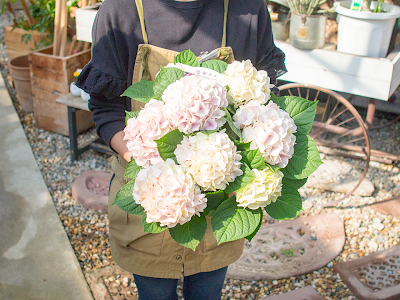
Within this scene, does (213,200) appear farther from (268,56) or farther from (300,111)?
(268,56)

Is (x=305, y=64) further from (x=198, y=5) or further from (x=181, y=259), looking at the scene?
(x=181, y=259)

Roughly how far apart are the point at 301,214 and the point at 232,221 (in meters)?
2.11

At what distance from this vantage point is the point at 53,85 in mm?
3486

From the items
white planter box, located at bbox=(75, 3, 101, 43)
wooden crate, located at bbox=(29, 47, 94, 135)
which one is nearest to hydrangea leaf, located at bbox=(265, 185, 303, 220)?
white planter box, located at bbox=(75, 3, 101, 43)

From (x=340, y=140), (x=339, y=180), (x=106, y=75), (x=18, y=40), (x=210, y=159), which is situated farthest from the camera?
(x=18, y=40)

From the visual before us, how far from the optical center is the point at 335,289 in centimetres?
232

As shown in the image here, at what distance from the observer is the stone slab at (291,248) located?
238 centimetres

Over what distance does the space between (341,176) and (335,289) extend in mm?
1209

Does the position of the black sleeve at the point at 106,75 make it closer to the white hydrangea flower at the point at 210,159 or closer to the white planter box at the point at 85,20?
the white hydrangea flower at the point at 210,159

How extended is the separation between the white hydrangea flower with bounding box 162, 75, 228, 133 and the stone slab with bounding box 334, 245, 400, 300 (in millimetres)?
1831

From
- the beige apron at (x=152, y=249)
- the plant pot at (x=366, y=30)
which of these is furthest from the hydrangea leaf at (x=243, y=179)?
the plant pot at (x=366, y=30)

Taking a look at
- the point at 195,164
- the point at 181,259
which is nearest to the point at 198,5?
the point at 195,164

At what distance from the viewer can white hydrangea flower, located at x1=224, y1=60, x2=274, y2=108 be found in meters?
0.95

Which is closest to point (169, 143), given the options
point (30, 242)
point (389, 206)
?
point (30, 242)
